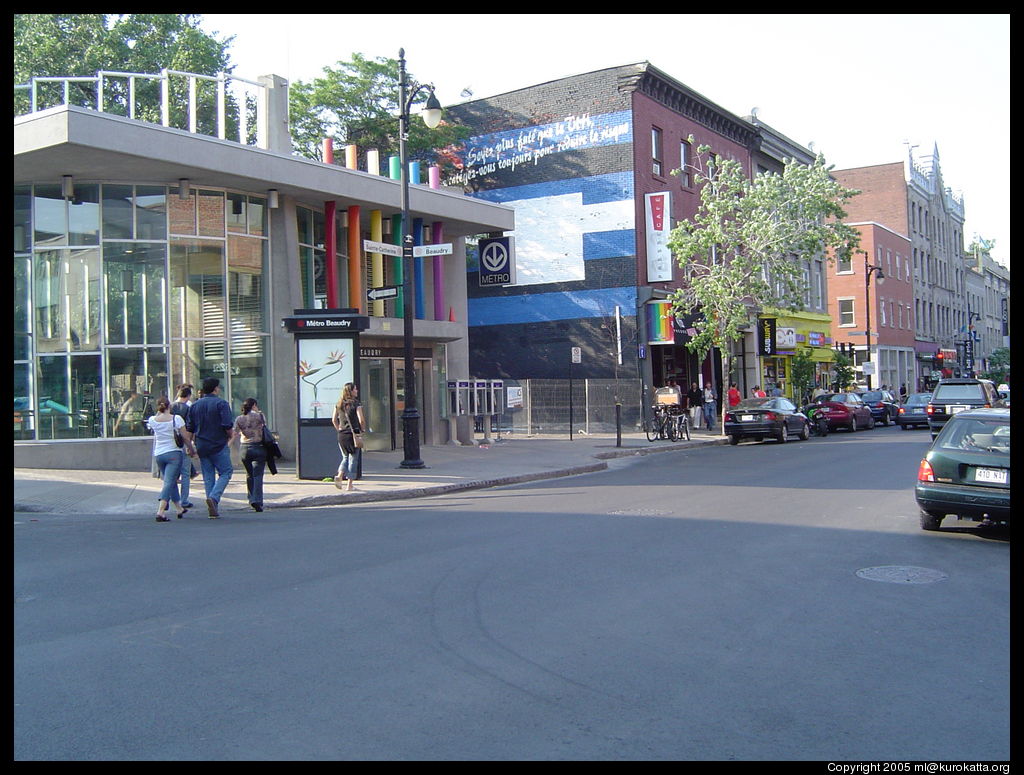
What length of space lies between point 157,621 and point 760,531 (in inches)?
272

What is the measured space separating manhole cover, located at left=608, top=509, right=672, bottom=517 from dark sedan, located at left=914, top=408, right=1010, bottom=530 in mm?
3300

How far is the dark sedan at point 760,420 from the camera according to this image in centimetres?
2845

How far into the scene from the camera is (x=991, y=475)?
1006 centimetres

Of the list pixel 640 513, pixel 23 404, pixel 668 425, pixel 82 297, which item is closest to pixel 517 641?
pixel 640 513

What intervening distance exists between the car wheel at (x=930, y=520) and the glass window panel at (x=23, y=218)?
1729 cm

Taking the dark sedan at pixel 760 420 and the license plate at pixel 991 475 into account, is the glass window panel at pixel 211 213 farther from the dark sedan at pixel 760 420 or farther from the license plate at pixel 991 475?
the dark sedan at pixel 760 420

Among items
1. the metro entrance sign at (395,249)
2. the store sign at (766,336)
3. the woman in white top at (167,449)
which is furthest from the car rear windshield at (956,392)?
the woman in white top at (167,449)

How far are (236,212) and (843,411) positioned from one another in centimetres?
2453

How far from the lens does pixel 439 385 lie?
26.0 m

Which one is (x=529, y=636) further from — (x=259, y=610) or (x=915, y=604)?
(x=915, y=604)

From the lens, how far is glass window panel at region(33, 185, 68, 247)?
18.8 m

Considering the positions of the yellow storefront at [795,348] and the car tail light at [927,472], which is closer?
the car tail light at [927,472]

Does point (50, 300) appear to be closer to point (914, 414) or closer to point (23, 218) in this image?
point (23, 218)

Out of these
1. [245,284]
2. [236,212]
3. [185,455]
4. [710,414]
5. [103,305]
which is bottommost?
[710,414]
